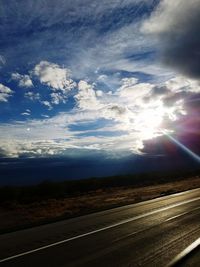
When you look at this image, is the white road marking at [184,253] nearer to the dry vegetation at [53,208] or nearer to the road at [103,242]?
the road at [103,242]

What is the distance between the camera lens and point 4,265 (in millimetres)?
8180

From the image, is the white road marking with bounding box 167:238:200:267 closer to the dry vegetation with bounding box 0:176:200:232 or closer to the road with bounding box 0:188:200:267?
the road with bounding box 0:188:200:267

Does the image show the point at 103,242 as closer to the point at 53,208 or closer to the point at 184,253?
the point at 184,253

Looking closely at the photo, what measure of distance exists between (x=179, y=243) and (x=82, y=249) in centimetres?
252

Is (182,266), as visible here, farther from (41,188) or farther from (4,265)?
(41,188)

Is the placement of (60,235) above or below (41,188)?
below

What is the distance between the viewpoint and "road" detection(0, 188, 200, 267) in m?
8.30

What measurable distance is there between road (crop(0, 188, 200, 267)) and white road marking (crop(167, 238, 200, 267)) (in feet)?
0.34

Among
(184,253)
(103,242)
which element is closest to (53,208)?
(103,242)

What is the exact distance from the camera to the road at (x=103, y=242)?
8.30m

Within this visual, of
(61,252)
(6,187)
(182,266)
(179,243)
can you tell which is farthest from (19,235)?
(6,187)

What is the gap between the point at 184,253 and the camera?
28.1 feet

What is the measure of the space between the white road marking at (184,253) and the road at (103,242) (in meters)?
0.11

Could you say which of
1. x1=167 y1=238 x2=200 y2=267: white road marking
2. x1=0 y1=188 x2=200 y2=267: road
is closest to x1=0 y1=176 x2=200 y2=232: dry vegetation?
x1=0 y1=188 x2=200 y2=267: road
